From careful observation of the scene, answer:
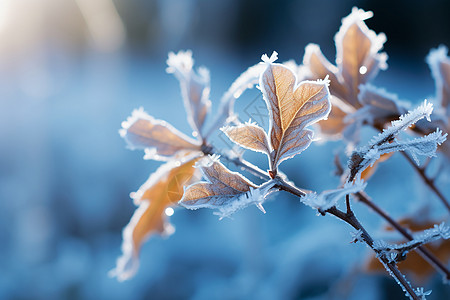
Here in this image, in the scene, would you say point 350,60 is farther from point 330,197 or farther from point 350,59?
point 330,197

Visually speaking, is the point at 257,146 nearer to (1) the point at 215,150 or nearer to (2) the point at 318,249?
(1) the point at 215,150

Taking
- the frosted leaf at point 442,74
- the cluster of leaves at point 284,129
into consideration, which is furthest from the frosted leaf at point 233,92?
the frosted leaf at point 442,74

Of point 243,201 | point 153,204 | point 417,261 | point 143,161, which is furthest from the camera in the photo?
point 143,161

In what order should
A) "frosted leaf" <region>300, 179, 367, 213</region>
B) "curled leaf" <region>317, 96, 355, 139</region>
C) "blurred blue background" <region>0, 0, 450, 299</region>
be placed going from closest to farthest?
1. "frosted leaf" <region>300, 179, 367, 213</region>
2. "curled leaf" <region>317, 96, 355, 139</region>
3. "blurred blue background" <region>0, 0, 450, 299</region>

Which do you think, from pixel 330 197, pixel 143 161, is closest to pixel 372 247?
pixel 330 197

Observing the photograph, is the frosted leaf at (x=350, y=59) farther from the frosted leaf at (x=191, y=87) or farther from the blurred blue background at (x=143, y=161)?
the blurred blue background at (x=143, y=161)

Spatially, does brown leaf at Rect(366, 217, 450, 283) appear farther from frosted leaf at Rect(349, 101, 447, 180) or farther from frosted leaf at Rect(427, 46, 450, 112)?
frosted leaf at Rect(349, 101, 447, 180)

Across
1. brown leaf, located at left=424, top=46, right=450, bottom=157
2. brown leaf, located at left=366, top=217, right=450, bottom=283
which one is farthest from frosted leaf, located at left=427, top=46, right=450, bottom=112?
brown leaf, located at left=366, top=217, right=450, bottom=283

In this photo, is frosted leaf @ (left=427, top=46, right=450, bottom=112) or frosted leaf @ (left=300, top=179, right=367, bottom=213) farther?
frosted leaf @ (left=427, top=46, right=450, bottom=112)
